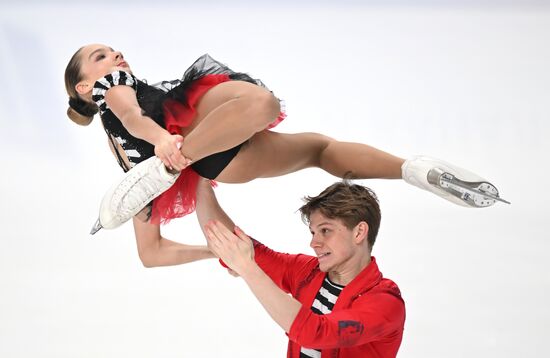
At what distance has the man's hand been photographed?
264cm

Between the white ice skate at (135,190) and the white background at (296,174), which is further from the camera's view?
the white background at (296,174)

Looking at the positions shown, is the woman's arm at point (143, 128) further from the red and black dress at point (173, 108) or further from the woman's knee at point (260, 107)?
the woman's knee at point (260, 107)

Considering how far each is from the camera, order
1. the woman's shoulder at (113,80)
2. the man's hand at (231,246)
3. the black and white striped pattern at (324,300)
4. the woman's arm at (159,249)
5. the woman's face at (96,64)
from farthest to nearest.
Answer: the woman's arm at (159,249) < the woman's face at (96,64) < the woman's shoulder at (113,80) < the black and white striped pattern at (324,300) < the man's hand at (231,246)

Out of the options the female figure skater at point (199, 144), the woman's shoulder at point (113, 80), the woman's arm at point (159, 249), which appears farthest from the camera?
the woman's arm at point (159, 249)

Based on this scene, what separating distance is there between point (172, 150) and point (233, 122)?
0.22 m

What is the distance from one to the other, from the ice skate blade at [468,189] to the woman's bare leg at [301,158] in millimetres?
175

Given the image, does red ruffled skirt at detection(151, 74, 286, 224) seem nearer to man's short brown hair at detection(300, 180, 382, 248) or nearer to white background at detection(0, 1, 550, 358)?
man's short brown hair at detection(300, 180, 382, 248)

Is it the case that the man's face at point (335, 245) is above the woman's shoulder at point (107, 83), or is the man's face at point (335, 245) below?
below

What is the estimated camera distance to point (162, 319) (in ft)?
13.7

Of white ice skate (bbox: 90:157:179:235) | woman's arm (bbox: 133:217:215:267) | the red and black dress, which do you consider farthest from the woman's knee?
woman's arm (bbox: 133:217:215:267)

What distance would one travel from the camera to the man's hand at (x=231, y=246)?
2643 mm

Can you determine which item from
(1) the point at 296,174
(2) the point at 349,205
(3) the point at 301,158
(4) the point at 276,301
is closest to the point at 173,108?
(3) the point at 301,158

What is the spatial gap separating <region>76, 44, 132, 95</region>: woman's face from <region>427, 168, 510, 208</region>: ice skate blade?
121cm

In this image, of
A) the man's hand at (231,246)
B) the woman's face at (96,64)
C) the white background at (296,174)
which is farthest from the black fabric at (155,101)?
the white background at (296,174)
